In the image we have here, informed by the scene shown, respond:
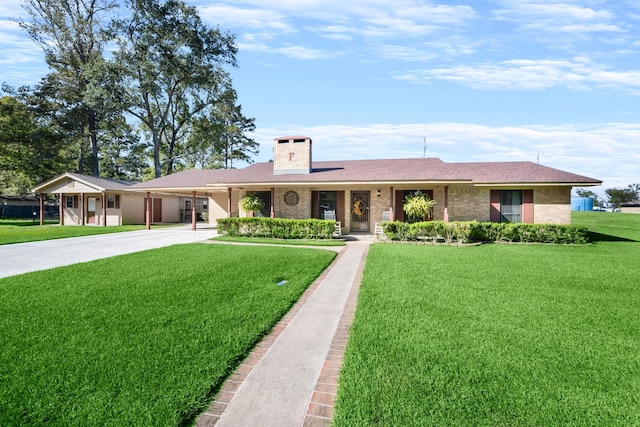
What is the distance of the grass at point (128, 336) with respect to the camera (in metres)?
2.59

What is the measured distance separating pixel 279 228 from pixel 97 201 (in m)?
17.8

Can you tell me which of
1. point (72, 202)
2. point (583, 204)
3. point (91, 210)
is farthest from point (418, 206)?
point (583, 204)

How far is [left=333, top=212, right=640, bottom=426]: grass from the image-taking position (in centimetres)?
256

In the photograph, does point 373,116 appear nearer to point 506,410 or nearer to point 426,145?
point 426,145

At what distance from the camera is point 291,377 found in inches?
122

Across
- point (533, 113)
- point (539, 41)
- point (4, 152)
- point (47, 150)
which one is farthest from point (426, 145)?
point (4, 152)

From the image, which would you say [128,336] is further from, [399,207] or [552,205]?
[552,205]

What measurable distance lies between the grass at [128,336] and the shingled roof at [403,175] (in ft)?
29.2

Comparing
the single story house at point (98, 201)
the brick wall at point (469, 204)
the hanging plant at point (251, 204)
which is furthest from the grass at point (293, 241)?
the single story house at point (98, 201)

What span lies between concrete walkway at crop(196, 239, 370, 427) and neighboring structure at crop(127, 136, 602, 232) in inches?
431

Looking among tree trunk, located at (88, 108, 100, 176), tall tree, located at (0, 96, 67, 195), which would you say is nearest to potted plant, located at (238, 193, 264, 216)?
tree trunk, located at (88, 108, 100, 176)

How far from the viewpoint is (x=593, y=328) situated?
4293 millimetres

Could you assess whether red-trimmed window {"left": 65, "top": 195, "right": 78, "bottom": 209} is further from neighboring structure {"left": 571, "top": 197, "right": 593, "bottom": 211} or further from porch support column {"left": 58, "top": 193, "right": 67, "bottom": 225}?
neighboring structure {"left": 571, "top": 197, "right": 593, "bottom": 211}

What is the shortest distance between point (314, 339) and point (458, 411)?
189 cm
